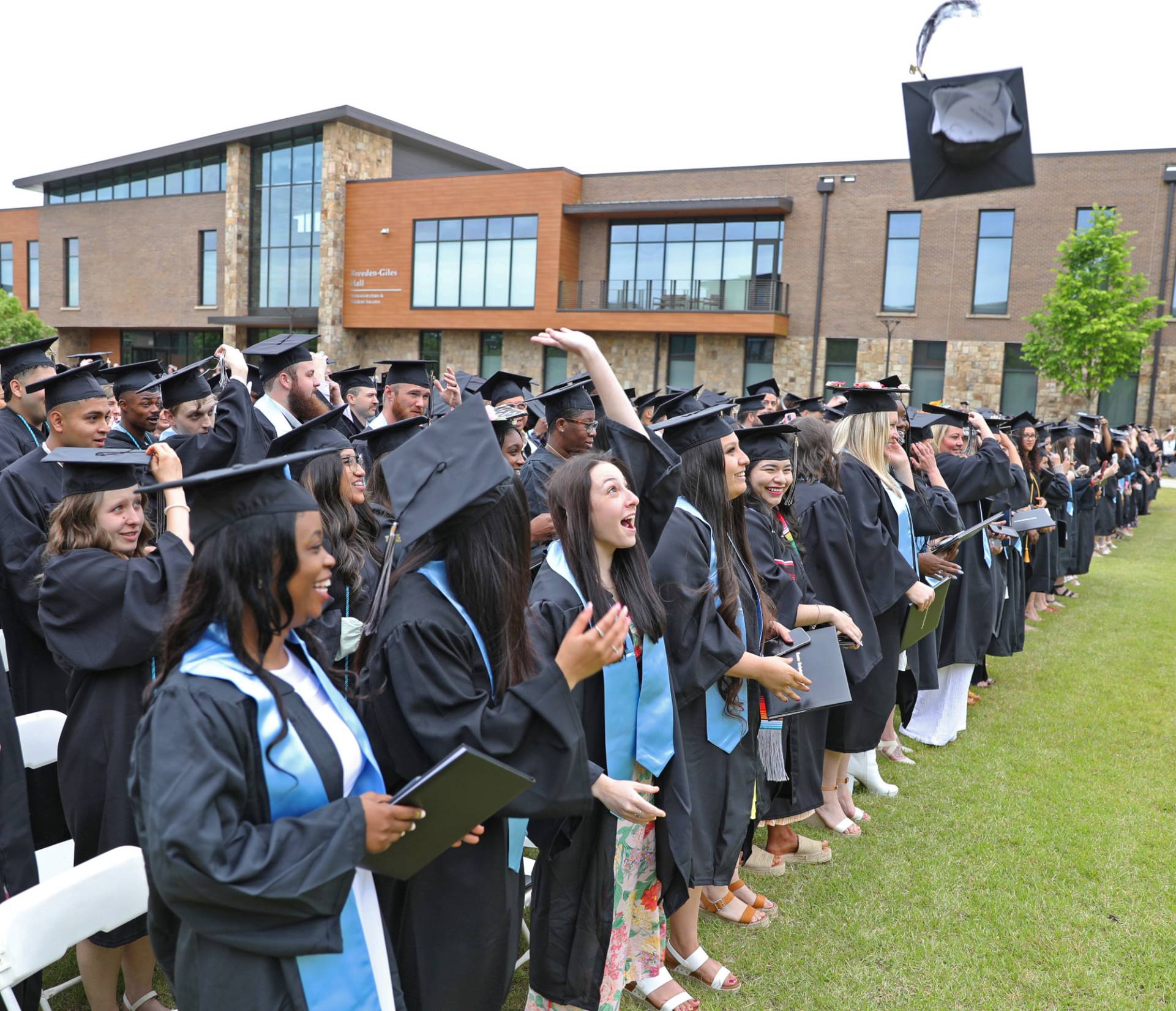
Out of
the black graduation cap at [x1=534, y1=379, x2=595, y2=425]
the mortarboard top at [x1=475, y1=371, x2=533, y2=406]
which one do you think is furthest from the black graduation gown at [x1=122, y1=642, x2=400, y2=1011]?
the mortarboard top at [x1=475, y1=371, x2=533, y2=406]

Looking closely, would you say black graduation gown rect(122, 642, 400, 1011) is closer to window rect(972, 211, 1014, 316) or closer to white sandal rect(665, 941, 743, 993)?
white sandal rect(665, 941, 743, 993)

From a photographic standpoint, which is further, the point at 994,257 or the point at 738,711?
the point at 994,257

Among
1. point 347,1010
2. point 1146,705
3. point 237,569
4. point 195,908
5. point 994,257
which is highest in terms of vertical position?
point 994,257

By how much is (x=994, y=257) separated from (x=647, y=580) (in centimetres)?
2862

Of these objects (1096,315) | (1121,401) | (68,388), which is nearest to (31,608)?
(68,388)

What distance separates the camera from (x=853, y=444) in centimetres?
508

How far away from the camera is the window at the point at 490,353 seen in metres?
33.1

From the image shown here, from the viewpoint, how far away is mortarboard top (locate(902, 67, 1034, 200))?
15.5ft

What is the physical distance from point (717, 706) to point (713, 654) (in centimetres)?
28

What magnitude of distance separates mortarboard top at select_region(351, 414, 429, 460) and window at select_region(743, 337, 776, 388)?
2666 cm

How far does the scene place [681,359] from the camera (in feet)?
102

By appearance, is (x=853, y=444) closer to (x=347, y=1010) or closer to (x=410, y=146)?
(x=347, y=1010)

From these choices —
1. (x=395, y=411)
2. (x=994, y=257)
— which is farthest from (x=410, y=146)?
(x=395, y=411)

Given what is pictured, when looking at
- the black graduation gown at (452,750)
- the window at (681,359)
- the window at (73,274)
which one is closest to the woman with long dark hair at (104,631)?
the black graduation gown at (452,750)
